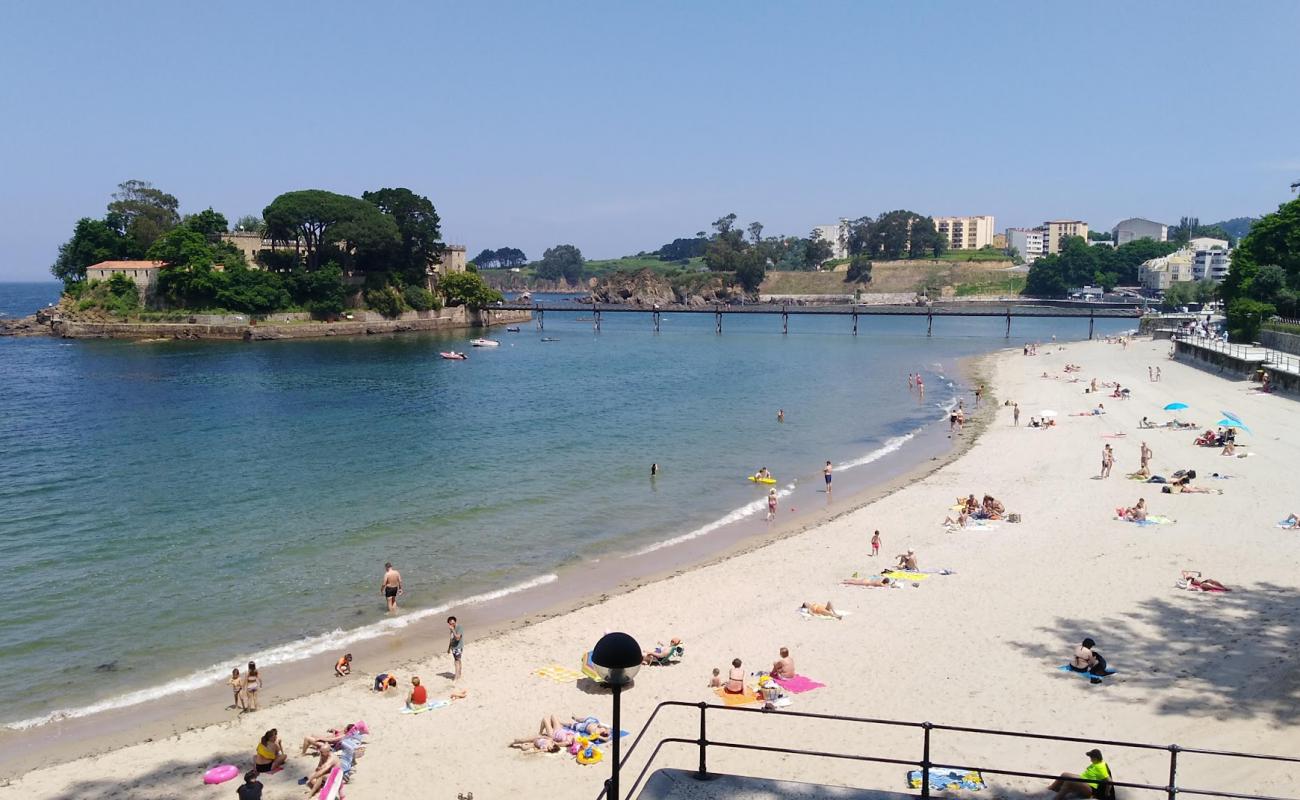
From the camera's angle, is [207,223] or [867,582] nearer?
[867,582]

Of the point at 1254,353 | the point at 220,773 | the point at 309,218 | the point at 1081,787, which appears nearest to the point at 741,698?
the point at 1081,787

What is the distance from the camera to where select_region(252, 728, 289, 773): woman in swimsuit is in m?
11.9

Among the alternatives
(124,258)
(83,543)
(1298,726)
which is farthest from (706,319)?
(1298,726)

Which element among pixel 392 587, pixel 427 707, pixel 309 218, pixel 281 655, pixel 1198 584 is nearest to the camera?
pixel 427 707

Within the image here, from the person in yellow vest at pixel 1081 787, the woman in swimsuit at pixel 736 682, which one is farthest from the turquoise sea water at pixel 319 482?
the person in yellow vest at pixel 1081 787

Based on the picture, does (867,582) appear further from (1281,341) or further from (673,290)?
(673,290)

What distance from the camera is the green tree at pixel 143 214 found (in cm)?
9962

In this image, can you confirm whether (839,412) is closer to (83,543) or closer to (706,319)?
(83,543)

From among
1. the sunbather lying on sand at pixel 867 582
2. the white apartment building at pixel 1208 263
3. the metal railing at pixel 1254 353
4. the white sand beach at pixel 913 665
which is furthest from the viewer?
the white apartment building at pixel 1208 263

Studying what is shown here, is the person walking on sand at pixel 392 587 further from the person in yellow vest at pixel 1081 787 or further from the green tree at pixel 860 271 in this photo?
the green tree at pixel 860 271

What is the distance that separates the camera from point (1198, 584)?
55.7 feet

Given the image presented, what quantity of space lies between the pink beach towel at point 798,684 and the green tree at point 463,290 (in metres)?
99.7

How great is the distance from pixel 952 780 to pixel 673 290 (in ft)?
581

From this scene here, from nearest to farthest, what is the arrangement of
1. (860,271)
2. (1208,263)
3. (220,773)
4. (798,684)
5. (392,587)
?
(220,773)
(798,684)
(392,587)
(1208,263)
(860,271)
